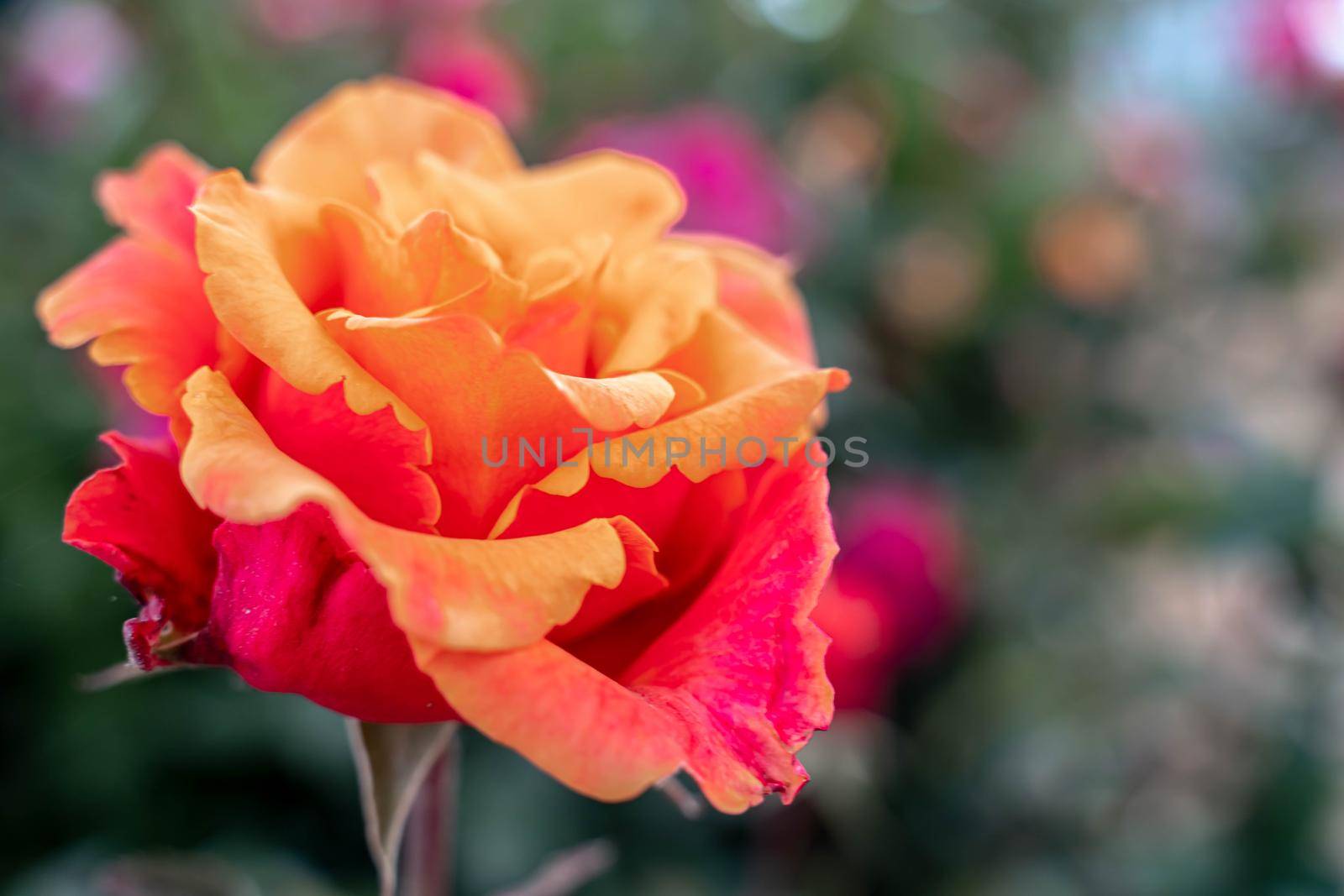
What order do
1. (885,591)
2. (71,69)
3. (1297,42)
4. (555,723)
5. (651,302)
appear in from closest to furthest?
(555,723) < (651,302) < (885,591) < (71,69) < (1297,42)

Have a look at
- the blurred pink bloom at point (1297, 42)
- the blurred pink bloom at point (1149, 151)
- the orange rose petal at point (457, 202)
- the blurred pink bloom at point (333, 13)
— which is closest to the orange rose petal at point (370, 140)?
the orange rose petal at point (457, 202)

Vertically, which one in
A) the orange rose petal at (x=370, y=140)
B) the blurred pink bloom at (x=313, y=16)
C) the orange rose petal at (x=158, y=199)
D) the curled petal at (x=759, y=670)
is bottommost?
the blurred pink bloom at (x=313, y=16)

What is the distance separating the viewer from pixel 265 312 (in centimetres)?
29

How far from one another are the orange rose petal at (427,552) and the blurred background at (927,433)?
496 mm

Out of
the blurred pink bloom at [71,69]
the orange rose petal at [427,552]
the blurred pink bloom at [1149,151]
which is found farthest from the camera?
the blurred pink bloom at [1149,151]

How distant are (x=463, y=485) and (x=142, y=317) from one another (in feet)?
0.41

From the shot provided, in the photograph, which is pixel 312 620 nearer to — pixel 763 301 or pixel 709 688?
pixel 709 688

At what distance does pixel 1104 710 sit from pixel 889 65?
73 centimetres

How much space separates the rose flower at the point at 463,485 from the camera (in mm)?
261

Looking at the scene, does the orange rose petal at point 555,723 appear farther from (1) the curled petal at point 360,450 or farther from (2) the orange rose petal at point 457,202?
(2) the orange rose petal at point 457,202

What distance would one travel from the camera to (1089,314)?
1.18 m

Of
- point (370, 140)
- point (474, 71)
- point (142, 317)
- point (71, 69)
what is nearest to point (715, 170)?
point (474, 71)

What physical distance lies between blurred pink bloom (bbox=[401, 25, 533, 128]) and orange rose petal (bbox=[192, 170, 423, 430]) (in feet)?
1.93

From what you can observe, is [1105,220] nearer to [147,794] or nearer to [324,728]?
[324,728]
